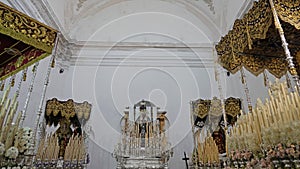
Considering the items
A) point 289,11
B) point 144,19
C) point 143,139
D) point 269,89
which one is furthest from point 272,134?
point 144,19

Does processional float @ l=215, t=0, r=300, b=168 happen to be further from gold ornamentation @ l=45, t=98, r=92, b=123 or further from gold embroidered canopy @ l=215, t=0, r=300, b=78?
gold ornamentation @ l=45, t=98, r=92, b=123

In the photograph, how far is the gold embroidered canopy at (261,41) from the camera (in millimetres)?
2785

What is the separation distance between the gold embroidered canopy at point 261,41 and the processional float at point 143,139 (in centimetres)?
266

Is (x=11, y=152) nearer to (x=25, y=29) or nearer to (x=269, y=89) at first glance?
(x=25, y=29)

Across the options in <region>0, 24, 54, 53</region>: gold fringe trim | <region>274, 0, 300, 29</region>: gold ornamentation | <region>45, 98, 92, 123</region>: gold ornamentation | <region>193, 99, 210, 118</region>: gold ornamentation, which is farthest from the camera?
<region>193, 99, 210, 118</region>: gold ornamentation

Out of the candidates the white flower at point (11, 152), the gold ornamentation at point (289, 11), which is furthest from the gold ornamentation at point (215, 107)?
the white flower at point (11, 152)

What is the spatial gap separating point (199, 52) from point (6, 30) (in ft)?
20.7

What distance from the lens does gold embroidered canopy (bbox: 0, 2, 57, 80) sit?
2.56 meters

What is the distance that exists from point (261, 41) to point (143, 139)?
3595 mm

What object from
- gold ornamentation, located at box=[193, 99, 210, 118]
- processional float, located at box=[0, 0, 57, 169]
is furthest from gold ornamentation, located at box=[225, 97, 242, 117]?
processional float, located at box=[0, 0, 57, 169]

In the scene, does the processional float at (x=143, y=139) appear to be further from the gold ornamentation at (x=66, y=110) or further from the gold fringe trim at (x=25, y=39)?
the gold fringe trim at (x=25, y=39)

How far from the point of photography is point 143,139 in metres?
5.83

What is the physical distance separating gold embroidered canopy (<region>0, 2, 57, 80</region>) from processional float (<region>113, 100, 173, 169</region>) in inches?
123

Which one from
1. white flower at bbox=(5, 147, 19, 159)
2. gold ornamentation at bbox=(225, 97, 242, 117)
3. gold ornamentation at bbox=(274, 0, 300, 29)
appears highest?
gold ornamentation at bbox=(274, 0, 300, 29)
